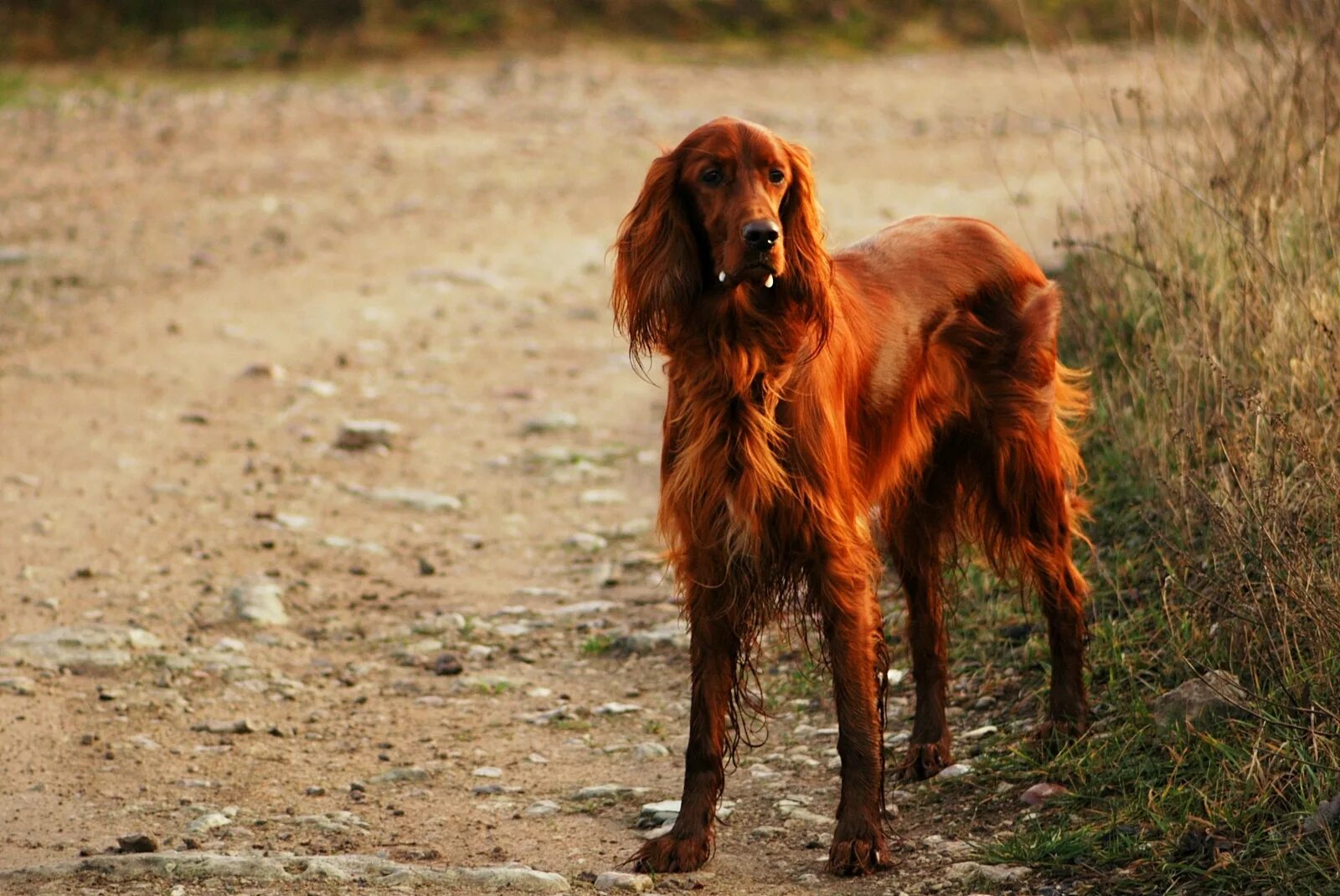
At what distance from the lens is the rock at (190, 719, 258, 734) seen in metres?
4.75

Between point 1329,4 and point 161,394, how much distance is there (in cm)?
511

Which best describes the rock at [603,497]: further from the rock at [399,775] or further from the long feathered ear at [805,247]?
the long feathered ear at [805,247]

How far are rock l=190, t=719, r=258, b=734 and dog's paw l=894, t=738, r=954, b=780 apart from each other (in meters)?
1.84

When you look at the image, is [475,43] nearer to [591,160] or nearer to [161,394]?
[591,160]

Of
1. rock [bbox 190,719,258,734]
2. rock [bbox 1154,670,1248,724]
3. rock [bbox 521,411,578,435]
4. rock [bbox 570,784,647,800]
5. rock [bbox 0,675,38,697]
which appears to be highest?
rock [bbox 1154,670,1248,724]

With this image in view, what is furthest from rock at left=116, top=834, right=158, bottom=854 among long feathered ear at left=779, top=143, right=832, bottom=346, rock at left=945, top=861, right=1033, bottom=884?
long feathered ear at left=779, top=143, right=832, bottom=346

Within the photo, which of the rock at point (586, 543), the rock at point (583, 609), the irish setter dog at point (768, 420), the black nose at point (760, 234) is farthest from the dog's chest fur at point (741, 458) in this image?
the rock at point (586, 543)

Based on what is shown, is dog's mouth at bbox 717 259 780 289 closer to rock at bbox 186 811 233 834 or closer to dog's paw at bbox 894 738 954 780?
dog's paw at bbox 894 738 954 780

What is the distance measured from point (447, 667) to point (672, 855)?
1.54 meters

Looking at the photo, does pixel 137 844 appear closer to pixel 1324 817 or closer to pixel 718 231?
pixel 718 231

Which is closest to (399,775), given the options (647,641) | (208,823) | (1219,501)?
(208,823)

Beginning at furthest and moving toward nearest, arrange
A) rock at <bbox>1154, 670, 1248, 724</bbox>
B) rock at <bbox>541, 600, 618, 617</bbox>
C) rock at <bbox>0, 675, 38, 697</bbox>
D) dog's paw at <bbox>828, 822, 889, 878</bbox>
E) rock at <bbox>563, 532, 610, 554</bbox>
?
1. rock at <bbox>563, 532, 610, 554</bbox>
2. rock at <bbox>541, 600, 618, 617</bbox>
3. rock at <bbox>0, 675, 38, 697</bbox>
4. rock at <bbox>1154, 670, 1248, 724</bbox>
5. dog's paw at <bbox>828, 822, 889, 878</bbox>

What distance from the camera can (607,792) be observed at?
14.5 ft

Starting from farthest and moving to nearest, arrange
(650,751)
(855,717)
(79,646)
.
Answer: (79,646) → (650,751) → (855,717)
